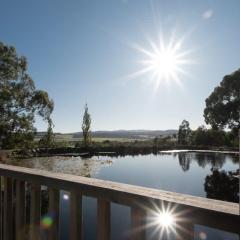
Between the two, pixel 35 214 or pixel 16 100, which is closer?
pixel 35 214

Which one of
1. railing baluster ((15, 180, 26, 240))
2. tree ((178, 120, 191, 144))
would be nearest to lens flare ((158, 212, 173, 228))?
railing baluster ((15, 180, 26, 240))

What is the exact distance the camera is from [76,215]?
4.23 ft

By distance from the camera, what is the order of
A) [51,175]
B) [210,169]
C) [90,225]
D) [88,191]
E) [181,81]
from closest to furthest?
[88,191], [51,175], [90,225], [181,81], [210,169]

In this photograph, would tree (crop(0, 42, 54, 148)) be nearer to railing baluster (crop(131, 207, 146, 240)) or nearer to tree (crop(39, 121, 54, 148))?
tree (crop(39, 121, 54, 148))

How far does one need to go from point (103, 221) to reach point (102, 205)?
0.06 metres

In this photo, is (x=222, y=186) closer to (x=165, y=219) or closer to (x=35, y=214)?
(x=35, y=214)

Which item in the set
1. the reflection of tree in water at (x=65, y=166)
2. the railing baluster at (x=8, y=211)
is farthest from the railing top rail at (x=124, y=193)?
the reflection of tree in water at (x=65, y=166)

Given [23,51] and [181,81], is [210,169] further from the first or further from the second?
[23,51]

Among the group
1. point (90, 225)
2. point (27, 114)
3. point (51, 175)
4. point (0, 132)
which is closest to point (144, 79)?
point (27, 114)

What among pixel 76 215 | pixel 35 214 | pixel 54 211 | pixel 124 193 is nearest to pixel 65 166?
pixel 35 214

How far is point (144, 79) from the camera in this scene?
12.8 metres

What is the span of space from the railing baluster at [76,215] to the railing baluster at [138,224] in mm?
299

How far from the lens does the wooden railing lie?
35.1 inches

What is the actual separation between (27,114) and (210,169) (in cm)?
795
